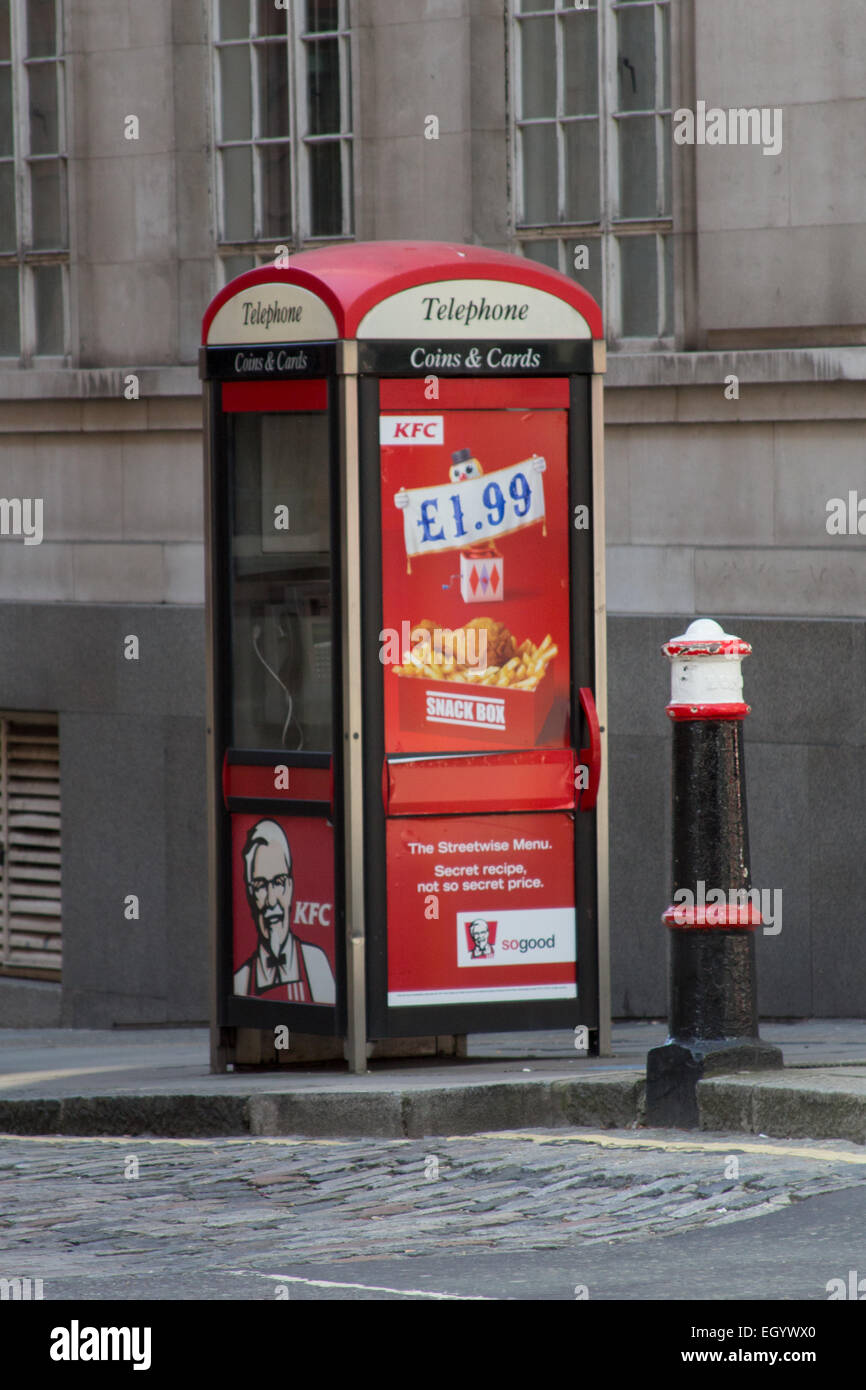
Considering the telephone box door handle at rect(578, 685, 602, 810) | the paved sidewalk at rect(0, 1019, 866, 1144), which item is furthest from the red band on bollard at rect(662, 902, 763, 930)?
the telephone box door handle at rect(578, 685, 602, 810)

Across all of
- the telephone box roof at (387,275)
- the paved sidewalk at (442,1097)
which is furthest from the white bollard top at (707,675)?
the telephone box roof at (387,275)

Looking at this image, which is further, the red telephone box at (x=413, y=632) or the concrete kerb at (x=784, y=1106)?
the red telephone box at (x=413, y=632)

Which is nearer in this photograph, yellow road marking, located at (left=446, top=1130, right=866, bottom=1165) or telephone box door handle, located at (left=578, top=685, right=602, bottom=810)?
yellow road marking, located at (left=446, top=1130, right=866, bottom=1165)

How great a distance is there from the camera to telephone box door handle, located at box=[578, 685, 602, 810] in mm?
8086

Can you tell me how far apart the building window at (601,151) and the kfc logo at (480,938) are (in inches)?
179

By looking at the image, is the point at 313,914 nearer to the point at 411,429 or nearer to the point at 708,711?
the point at 411,429

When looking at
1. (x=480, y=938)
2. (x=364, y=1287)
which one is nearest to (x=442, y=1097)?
(x=480, y=938)

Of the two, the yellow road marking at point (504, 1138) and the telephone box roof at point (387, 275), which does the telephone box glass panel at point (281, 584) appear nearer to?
the telephone box roof at point (387, 275)

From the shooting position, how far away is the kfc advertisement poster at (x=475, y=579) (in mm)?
7898

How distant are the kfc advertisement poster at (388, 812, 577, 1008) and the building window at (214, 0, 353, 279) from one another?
228 inches

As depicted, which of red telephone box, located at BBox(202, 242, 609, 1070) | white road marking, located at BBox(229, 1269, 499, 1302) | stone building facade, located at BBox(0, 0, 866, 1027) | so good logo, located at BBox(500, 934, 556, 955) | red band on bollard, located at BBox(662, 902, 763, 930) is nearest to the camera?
white road marking, located at BBox(229, 1269, 499, 1302)

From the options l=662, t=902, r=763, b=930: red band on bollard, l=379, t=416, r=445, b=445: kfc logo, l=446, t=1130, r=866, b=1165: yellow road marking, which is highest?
l=379, t=416, r=445, b=445: kfc logo

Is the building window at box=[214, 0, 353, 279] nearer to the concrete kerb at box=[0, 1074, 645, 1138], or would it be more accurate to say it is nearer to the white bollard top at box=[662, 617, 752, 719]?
the concrete kerb at box=[0, 1074, 645, 1138]

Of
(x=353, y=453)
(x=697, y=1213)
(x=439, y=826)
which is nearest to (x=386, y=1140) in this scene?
(x=439, y=826)
